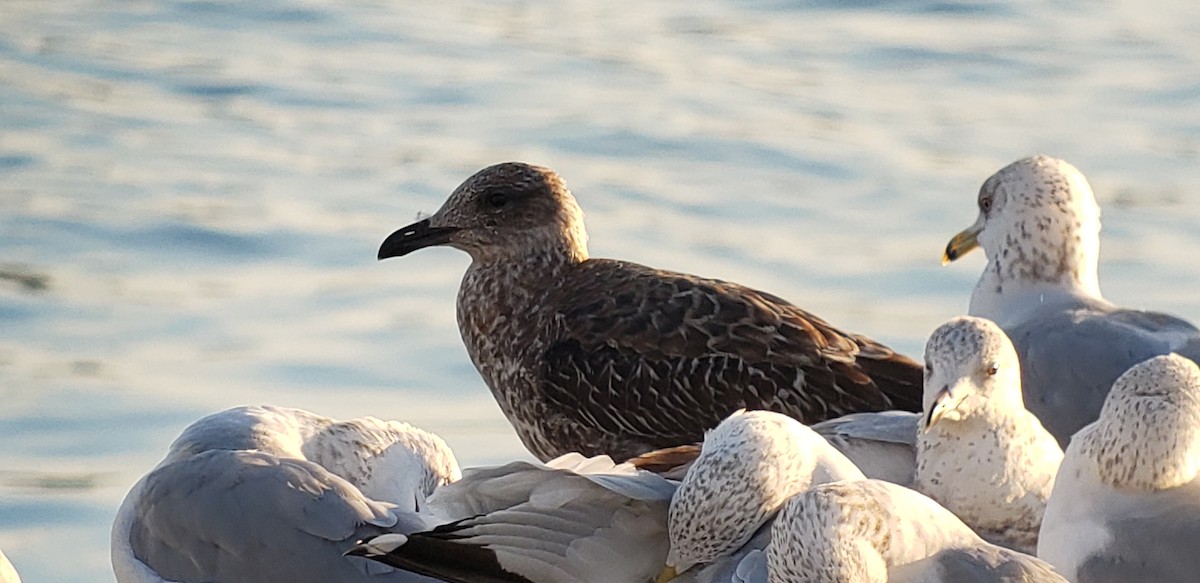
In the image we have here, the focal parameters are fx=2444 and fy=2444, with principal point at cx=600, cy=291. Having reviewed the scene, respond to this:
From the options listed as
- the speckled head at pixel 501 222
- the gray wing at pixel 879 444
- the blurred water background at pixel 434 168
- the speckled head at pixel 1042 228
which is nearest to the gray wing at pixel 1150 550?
the gray wing at pixel 879 444

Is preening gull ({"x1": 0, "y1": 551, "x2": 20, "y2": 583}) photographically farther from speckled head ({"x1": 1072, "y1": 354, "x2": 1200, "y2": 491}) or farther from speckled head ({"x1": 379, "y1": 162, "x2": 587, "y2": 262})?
speckled head ({"x1": 379, "y1": 162, "x2": 587, "y2": 262})

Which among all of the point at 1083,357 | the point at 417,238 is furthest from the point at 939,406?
the point at 417,238

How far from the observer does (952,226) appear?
991 centimetres

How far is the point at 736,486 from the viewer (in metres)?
4.75

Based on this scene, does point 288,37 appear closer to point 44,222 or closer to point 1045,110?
point 44,222

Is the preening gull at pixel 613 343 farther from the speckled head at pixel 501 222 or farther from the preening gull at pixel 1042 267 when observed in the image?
the preening gull at pixel 1042 267

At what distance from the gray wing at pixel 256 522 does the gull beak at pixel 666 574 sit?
0.50 metres

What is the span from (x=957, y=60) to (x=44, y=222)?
4.95 metres

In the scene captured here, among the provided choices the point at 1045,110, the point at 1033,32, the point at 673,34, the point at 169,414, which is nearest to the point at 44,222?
the point at 169,414

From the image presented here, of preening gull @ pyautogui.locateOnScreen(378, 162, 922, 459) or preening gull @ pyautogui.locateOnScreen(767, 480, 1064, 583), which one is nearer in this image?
preening gull @ pyautogui.locateOnScreen(767, 480, 1064, 583)

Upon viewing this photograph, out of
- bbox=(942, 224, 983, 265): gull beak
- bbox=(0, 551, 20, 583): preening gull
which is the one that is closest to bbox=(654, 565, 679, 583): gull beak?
bbox=(0, 551, 20, 583): preening gull

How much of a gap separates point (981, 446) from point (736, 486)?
76 centimetres

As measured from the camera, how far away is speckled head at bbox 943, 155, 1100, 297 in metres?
6.81

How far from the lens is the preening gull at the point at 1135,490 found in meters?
4.75
